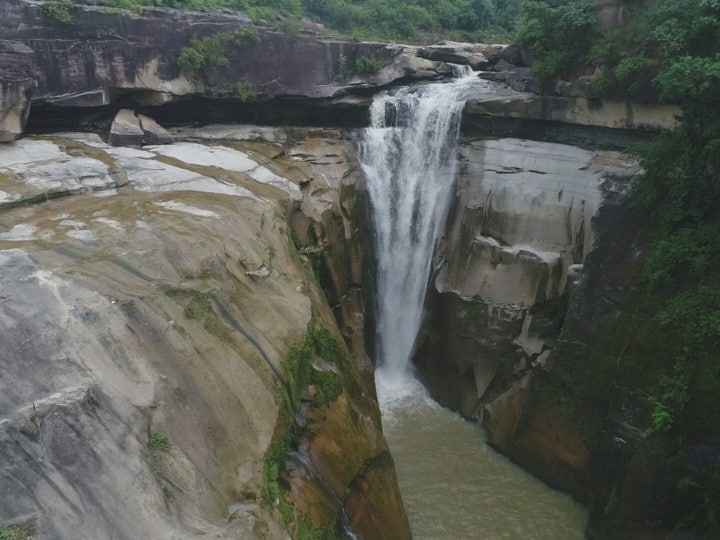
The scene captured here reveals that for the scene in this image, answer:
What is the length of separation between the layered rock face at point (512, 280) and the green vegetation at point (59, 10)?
10209mm

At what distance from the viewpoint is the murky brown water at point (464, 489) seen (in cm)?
999

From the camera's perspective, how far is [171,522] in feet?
16.3

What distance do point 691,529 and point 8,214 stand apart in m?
12.1

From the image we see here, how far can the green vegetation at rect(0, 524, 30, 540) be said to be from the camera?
4273mm

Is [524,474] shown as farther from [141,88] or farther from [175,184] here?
[141,88]

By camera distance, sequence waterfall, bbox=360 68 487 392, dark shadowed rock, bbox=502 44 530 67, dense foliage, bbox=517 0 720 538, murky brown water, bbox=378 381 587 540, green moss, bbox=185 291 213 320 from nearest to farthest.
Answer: green moss, bbox=185 291 213 320 < dense foliage, bbox=517 0 720 538 < murky brown water, bbox=378 381 587 540 < waterfall, bbox=360 68 487 392 < dark shadowed rock, bbox=502 44 530 67

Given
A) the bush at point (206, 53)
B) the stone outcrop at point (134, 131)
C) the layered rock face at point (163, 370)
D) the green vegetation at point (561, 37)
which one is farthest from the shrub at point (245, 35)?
the green vegetation at point (561, 37)

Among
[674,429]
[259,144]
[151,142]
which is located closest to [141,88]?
[151,142]

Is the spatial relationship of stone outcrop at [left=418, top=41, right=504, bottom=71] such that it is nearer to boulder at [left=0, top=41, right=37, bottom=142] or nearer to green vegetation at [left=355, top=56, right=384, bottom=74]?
green vegetation at [left=355, top=56, right=384, bottom=74]

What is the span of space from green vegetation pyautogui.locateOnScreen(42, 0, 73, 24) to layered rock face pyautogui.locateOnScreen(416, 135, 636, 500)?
33.5 ft

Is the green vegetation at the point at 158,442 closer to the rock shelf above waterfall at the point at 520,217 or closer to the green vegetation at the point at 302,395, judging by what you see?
the green vegetation at the point at 302,395

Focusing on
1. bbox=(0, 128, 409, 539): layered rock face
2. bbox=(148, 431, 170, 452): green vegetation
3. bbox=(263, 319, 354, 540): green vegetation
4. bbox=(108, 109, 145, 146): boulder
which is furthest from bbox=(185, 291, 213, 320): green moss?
bbox=(108, 109, 145, 146): boulder

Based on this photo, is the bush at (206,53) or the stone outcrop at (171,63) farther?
the bush at (206,53)

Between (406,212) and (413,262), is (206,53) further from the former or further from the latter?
(413,262)
